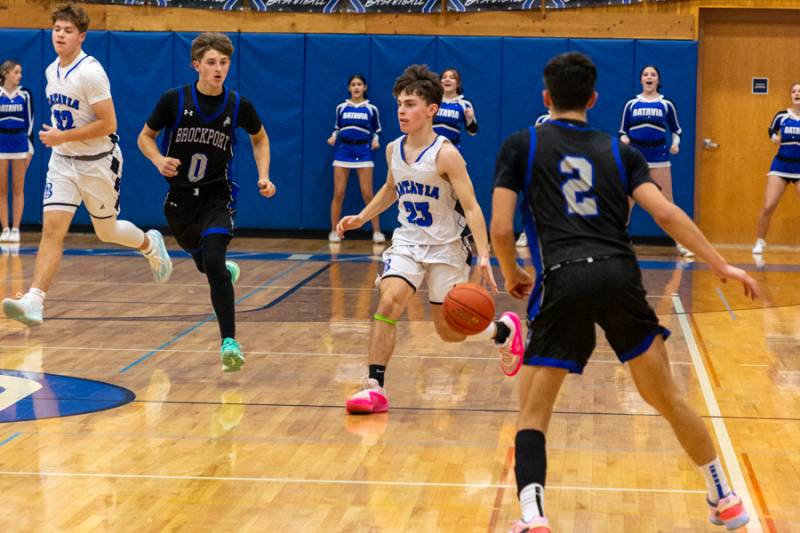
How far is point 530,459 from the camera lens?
401cm

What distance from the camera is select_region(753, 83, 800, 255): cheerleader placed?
1435 cm

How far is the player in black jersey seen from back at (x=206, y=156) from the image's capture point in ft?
22.9

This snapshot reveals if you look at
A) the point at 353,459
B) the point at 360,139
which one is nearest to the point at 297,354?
the point at 353,459

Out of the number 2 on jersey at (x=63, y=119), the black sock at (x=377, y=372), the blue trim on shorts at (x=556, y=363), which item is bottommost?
the black sock at (x=377, y=372)

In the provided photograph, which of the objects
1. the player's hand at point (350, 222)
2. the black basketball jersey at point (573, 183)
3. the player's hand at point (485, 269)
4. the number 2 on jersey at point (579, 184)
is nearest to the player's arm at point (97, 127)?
the player's hand at point (350, 222)

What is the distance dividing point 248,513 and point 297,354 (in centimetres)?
335

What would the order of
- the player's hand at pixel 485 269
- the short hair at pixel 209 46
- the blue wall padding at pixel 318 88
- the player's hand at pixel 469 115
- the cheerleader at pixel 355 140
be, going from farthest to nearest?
the blue wall padding at pixel 318 88, the cheerleader at pixel 355 140, the player's hand at pixel 469 115, the short hair at pixel 209 46, the player's hand at pixel 485 269

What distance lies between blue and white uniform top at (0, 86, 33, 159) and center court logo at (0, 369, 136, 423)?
26.8ft

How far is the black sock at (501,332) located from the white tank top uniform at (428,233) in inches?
18.8

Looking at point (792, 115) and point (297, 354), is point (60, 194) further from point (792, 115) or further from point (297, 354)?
point (792, 115)

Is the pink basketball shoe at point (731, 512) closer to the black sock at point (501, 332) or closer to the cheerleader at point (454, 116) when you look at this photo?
the black sock at point (501, 332)

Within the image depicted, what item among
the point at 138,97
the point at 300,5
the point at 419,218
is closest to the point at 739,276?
the point at 419,218

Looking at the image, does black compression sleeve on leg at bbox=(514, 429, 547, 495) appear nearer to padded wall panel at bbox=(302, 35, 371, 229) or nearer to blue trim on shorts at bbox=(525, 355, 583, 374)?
blue trim on shorts at bbox=(525, 355, 583, 374)

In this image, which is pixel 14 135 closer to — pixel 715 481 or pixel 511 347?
pixel 511 347
